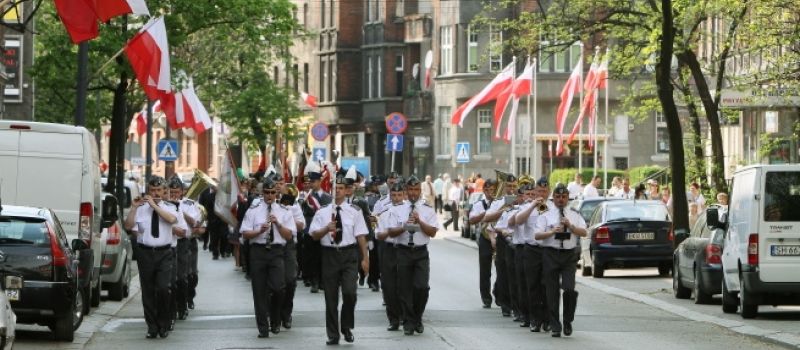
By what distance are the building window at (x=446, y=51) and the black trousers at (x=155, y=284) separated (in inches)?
2229

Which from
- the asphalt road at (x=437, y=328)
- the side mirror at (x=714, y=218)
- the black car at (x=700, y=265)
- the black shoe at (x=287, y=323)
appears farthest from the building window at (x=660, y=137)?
the black shoe at (x=287, y=323)

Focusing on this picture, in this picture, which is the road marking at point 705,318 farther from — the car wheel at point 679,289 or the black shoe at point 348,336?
the black shoe at point 348,336

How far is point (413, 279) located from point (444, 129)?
56629 millimetres

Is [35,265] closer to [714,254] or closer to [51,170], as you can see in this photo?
[51,170]

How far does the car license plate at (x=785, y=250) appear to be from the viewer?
2264cm

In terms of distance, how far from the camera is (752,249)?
897 inches

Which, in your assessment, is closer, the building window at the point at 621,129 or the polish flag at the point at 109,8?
the polish flag at the point at 109,8

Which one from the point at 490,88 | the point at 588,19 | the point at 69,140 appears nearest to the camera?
the point at 69,140

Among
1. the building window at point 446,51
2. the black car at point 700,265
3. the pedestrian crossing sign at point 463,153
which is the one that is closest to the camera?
the black car at point 700,265

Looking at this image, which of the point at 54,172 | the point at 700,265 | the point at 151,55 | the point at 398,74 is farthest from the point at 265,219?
the point at 398,74

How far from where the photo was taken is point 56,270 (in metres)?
18.8

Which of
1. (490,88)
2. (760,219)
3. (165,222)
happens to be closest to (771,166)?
(760,219)

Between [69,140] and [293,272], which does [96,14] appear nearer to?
[69,140]

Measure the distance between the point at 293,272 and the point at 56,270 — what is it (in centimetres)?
324
